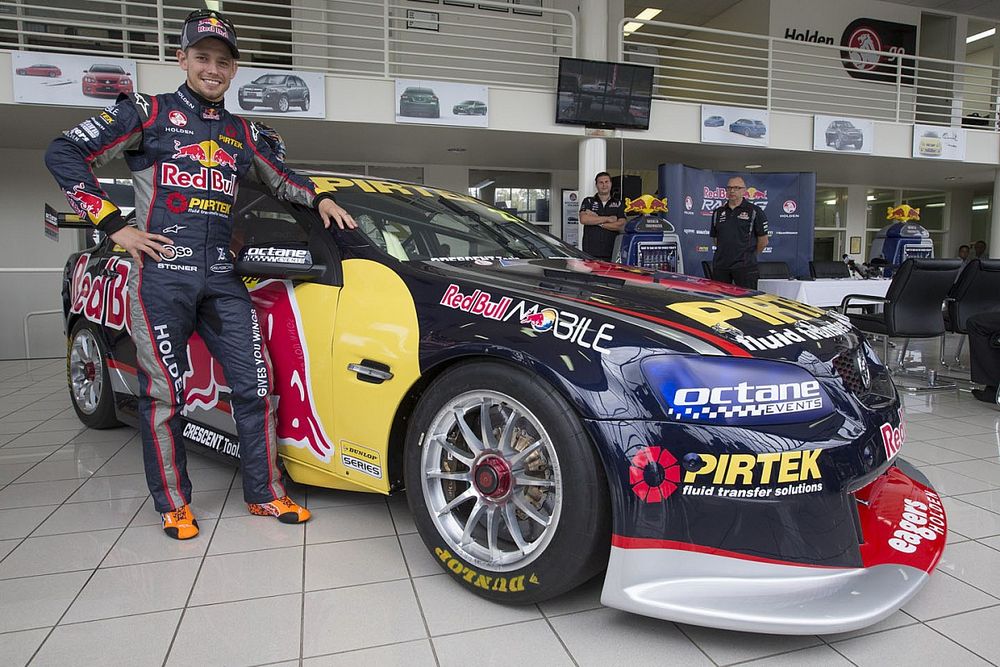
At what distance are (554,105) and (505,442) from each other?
253 inches

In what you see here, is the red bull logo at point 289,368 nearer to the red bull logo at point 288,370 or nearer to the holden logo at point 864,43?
the red bull logo at point 288,370

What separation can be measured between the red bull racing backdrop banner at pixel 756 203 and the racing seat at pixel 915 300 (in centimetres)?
400

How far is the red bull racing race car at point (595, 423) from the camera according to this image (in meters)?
1.46

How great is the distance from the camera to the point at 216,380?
2451 mm

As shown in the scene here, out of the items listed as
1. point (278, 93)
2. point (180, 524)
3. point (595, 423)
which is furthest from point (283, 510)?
point (278, 93)

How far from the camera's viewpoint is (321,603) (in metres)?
1.79

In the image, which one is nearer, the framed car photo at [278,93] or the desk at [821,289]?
the desk at [821,289]

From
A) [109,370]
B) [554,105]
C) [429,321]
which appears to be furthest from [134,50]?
[429,321]

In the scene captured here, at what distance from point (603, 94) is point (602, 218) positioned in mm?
1951

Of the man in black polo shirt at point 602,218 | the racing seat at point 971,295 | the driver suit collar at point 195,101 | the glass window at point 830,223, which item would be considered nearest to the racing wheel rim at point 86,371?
the driver suit collar at point 195,101

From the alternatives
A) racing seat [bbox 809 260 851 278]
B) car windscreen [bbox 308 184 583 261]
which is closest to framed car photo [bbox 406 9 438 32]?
racing seat [bbox 809 260 851 278]

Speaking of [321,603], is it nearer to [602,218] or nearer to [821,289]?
[602,218]

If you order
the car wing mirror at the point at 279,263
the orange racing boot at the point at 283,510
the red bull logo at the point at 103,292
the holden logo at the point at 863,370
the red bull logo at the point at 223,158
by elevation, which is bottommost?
the orange racing boot at the point at 283,510

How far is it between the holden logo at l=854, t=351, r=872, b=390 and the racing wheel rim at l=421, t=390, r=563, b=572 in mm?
901
